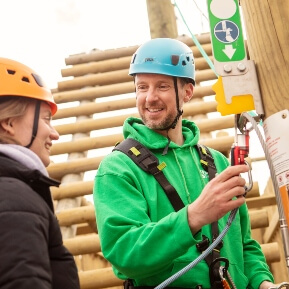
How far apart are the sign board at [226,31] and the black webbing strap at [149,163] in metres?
0.61

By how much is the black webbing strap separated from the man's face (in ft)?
0.62

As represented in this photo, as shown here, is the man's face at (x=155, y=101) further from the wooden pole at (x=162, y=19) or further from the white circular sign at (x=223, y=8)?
the wooden pole at (x=162, y=19)

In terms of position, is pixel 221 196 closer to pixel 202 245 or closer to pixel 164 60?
pixel 202 245

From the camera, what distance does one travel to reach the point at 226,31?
6.53ft

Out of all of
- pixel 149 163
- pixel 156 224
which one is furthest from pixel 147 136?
pixel 156 224

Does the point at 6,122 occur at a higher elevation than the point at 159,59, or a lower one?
lower

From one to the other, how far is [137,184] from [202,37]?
15.7 feet

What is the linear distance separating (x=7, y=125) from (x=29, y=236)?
563 millimetres

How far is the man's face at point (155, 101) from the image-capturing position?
2.56 metres

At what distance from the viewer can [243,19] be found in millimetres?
2188

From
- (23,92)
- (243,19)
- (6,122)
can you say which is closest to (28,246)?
(6,122)

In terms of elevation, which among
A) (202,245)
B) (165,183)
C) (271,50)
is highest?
(271,50)

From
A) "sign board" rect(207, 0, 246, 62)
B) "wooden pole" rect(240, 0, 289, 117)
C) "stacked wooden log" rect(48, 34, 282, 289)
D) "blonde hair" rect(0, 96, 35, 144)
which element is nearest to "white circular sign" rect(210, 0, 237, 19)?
"sign board" rect(207, 0, 246, 62)

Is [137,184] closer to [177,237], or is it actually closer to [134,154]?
[134,154]
